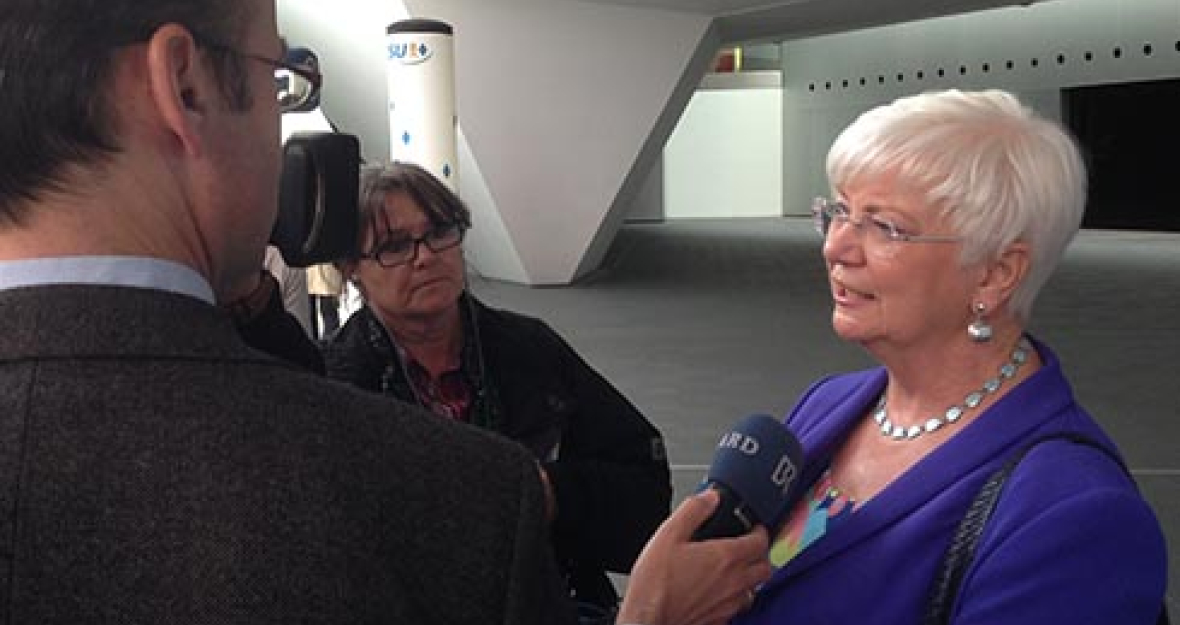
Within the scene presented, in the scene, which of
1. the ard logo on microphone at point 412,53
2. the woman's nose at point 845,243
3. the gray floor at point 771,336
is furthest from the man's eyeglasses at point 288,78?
the ard logo on microphone at point 412,53

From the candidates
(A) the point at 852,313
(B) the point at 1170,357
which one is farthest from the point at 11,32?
(B) the point at 1170,357

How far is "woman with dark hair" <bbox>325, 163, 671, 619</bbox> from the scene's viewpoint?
2.31m

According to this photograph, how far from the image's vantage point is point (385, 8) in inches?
538

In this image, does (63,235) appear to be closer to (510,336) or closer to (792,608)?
(792,608)

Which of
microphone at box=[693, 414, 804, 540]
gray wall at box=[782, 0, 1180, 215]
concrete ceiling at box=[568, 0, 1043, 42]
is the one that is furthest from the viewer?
gray wall at box=[782, 0, 1180, 215]

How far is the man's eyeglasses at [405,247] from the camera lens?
2410 millimetres

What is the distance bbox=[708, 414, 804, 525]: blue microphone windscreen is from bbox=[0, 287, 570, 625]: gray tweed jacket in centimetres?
80

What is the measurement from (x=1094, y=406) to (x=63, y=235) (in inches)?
265

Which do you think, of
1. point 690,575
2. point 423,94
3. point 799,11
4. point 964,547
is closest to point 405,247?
point 690,575

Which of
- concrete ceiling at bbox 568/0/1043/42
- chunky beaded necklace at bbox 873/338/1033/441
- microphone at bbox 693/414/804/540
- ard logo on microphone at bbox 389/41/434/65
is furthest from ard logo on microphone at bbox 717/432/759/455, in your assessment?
concrete ceiling at bbox 568/0/1043/42

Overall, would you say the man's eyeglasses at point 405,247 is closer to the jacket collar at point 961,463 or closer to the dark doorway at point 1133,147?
the jacket collar at point 961,463

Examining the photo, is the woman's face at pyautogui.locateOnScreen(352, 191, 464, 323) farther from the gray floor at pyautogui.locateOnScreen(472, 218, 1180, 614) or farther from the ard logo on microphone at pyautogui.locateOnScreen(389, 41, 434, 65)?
the ard logo on microphone at pyautogui.locateOnScreen(389, 41, 434, 65)

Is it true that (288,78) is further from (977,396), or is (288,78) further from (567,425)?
Result: (567,425)

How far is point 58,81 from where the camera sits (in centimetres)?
81
